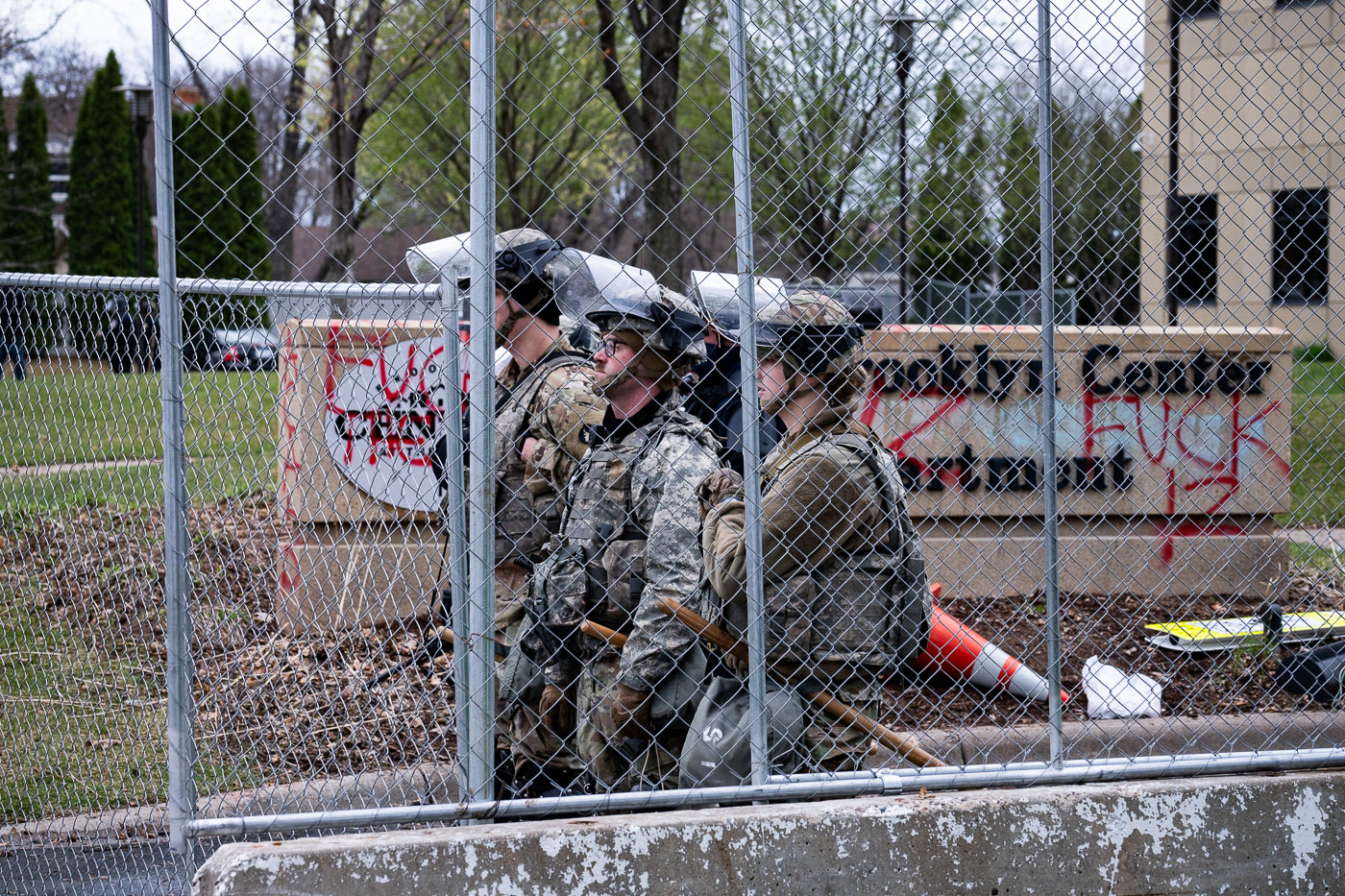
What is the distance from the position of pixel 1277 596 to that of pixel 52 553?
20.6 feet

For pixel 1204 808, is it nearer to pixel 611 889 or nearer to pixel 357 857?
pixel 611 889

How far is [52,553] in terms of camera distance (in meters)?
4.97

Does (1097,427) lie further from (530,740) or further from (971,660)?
(530,740)

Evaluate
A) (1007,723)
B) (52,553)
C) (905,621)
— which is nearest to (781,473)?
(905,621)

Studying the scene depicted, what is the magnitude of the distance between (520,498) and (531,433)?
0.80ft

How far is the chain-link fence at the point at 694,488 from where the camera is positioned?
9.05 ft

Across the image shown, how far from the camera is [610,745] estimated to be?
11.0 ft

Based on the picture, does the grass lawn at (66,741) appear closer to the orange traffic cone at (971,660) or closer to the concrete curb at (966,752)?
the concrete curb at (966,752)

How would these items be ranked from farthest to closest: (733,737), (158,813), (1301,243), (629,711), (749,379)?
(1301,243)
(158,813)
(629,711)
(733,737)
(749,379)

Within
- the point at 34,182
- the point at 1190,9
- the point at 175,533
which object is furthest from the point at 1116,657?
the point at 34,182

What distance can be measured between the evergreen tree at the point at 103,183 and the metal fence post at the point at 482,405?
3528 centimetres

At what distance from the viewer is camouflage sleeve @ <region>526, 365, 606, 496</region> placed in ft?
12.9

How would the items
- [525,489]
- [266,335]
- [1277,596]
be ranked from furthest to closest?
[1277,596], [525,489], [266,335]

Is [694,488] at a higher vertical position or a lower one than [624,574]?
higher
